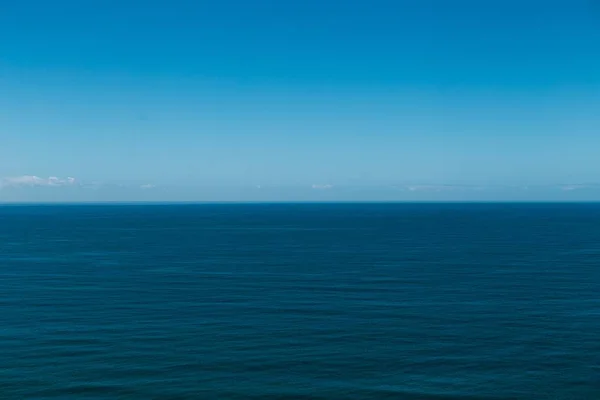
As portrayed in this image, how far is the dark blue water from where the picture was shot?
4216cm

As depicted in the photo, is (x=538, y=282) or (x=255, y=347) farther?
(x=538, y=282)

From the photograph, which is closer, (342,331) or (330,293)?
(342,331)

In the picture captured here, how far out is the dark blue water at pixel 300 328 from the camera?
42156mm

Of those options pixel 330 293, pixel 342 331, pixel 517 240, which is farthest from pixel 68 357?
pixel 517 240

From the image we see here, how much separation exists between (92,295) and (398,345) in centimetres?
4428

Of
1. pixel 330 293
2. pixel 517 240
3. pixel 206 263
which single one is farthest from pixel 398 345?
pixel 517 240

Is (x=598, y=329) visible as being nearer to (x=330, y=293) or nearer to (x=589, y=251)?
(x=330, y=293)

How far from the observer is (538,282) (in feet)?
280

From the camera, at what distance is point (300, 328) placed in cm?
5759

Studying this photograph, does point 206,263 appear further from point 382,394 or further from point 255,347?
point 382,394

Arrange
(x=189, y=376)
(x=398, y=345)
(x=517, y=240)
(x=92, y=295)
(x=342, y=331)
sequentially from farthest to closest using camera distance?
(x=517, y=240), (x=92, y=295), (x=342, y=331), (x=398, y=345), (x=189, y=376)

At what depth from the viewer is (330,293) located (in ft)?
251

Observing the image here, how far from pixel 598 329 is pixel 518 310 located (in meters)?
10.3

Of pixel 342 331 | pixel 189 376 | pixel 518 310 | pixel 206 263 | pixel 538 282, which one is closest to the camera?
pixel 189 376
